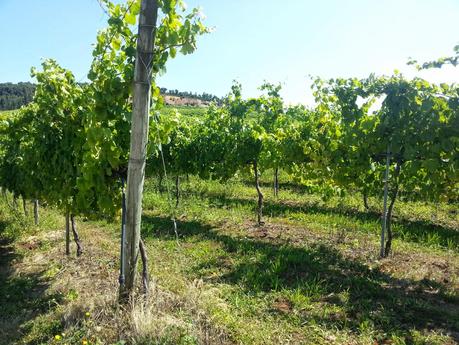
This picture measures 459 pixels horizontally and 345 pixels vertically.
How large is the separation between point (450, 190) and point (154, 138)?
5.76 meters

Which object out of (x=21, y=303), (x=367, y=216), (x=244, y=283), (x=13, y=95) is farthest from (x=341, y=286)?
(x=13, y=95)

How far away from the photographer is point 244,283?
5.88 m

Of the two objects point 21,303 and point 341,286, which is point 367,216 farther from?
point 21,303

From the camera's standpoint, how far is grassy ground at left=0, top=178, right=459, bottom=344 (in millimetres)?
4188

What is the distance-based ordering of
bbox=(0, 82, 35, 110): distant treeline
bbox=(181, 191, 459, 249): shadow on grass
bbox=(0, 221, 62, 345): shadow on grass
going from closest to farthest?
1. bbox=(0, 221, 62, 345): shadow on grass
2. bbox=(181, 191, 459, 249): shadow on grass
3. bbox=(0, 82, 35, 110): distant treeline

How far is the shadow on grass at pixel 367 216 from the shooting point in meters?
8.33

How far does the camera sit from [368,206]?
1186 cm

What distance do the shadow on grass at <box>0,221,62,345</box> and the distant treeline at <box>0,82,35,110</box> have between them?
7286 cm

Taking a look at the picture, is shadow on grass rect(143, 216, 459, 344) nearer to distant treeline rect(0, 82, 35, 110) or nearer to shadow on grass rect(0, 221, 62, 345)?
shadow on grass rect(0, 221, 62, 345)

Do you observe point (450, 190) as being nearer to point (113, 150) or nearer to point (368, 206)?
point (368, 206)

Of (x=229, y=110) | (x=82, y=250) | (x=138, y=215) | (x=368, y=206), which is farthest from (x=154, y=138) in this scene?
(x=368, y=206)

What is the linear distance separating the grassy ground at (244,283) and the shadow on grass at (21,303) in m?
0.02

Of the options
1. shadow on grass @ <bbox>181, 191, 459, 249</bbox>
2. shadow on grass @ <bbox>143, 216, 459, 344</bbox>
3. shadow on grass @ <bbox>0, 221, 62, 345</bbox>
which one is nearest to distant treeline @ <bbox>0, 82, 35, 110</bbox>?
shadow on grass @ <bbox>181, 191, 459, 249</bbox>

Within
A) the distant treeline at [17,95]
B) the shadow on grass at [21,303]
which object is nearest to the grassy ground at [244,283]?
the shadow on grass at [21,303]
